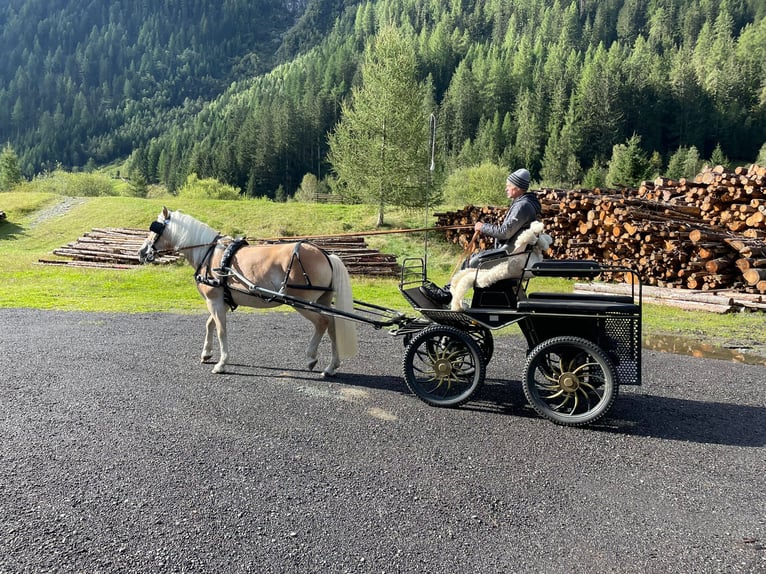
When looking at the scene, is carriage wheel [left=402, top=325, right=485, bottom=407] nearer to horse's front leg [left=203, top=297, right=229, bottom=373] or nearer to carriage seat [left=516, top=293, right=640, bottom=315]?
carriage seat [left=516, top=293, right=640, bottom=315]

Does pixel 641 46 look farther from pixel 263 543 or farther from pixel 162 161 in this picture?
pixel 263 543

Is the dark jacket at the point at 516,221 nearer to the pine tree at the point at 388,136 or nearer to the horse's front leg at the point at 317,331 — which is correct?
the horse's front leg at the point at 317,331

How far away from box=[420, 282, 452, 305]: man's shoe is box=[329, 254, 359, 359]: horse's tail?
1021mm

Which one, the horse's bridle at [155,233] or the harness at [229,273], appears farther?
the horse's bridle at [155,233]

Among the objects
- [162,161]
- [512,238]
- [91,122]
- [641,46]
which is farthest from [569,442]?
[91,122]

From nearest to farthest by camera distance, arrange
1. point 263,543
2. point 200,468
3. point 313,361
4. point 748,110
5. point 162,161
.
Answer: point 263,543 → point 200,468 → point 313,361 → point 748,110 → point 162,161

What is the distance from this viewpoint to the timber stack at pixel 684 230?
12.3m

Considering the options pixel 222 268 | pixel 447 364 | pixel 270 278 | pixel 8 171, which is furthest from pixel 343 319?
pixel 8 171

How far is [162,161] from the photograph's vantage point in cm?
10250

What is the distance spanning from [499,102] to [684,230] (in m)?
93.7

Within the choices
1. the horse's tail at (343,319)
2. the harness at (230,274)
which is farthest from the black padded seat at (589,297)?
the harness at (230,274)

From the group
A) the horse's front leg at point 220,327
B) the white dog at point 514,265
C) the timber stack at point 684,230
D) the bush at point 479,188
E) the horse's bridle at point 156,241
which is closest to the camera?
the white dog at point 514,265

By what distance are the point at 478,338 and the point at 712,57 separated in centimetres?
11526

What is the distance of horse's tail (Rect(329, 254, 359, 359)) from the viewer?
598 centimetres
